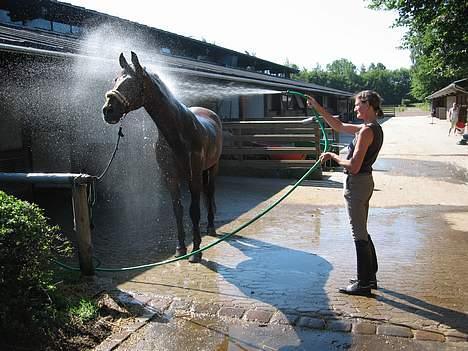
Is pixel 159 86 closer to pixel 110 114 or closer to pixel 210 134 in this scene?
pixel 110 114

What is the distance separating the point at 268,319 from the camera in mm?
4027

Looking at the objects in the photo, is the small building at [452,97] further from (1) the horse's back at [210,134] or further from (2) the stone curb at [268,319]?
(2) the stone curb at [268,319]

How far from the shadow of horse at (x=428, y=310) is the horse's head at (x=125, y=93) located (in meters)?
3.11

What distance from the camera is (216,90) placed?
12867 millimetres

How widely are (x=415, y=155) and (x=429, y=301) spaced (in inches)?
542

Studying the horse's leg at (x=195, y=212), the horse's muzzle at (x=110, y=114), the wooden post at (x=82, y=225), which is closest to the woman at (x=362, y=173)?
the horse's leg at (x=195, y=212)

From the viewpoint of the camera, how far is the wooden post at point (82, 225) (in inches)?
186

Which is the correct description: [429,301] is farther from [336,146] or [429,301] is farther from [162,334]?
[336,146]

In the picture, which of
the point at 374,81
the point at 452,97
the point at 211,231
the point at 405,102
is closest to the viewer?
the point at 211,231

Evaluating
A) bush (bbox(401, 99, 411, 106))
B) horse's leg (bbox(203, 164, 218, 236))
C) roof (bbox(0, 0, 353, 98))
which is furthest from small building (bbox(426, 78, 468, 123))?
bush (bbox(401, 99, 411, 106))

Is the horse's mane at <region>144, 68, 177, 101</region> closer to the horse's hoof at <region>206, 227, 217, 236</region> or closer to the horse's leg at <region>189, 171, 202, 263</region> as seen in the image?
the horse's leg at <region>189, 171, 202, 263</region>

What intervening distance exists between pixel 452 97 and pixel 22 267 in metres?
51.0

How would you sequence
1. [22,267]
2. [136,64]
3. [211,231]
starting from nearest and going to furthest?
[22,267] → [136,64] → [211,231]

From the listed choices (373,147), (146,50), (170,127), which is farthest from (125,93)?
(146,50)
